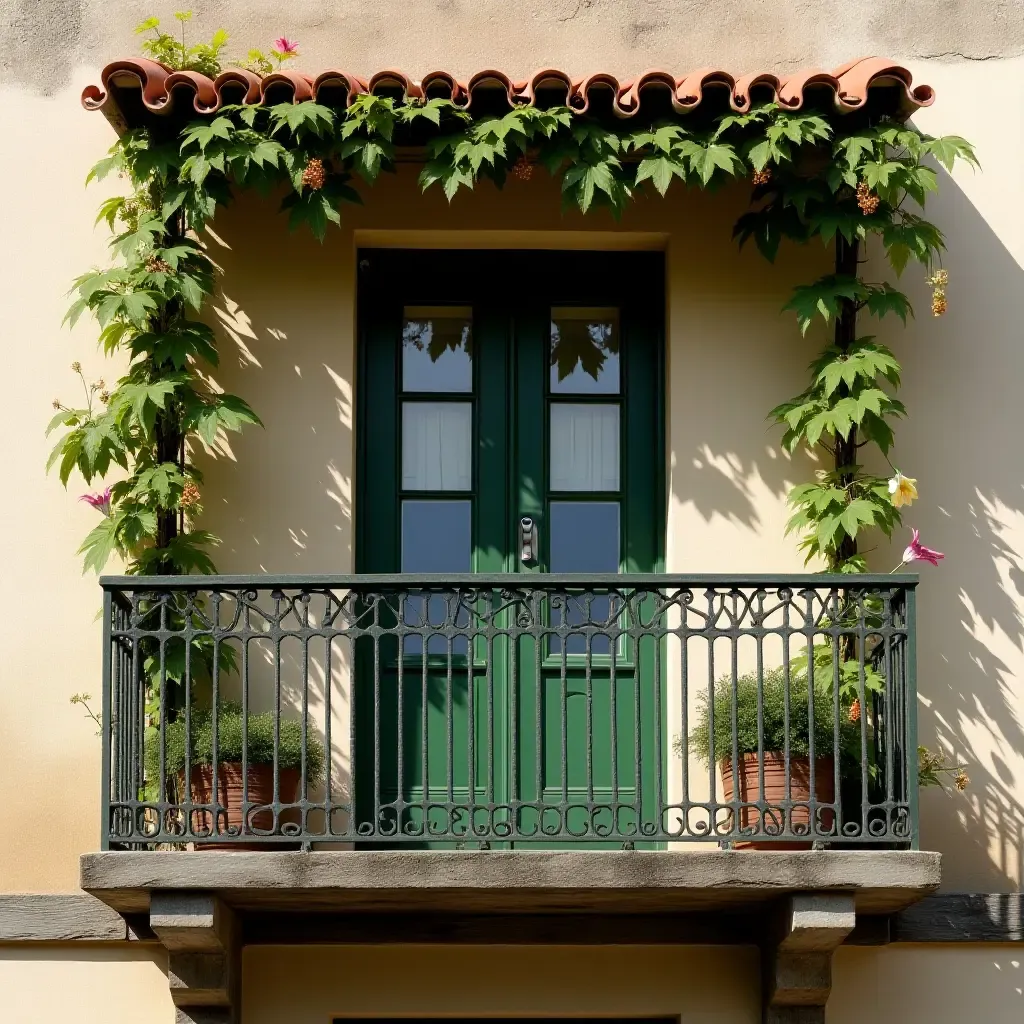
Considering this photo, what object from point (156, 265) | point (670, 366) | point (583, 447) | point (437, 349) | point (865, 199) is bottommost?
point (583, 447)

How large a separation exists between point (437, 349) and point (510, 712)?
66.2 inches

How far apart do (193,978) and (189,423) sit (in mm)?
2260

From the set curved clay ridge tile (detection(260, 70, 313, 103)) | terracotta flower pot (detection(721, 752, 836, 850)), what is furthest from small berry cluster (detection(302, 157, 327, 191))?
terracotta flower pot (detection(721, 752, 836, 850))

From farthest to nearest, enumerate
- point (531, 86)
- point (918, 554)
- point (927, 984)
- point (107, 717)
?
1. point (531, 86)
2. point (927, 984)
3. point (918, 554)
4. point (107, 717)

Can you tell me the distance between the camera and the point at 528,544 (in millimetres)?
9281

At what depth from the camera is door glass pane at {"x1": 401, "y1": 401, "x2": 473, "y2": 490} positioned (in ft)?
31.0

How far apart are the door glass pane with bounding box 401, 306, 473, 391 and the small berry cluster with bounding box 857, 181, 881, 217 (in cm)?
184

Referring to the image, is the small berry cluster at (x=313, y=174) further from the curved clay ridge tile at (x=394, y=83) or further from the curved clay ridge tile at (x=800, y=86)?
the curved clay ridge tile at (x=800, y=86)

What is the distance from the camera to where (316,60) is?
→ 963 cm

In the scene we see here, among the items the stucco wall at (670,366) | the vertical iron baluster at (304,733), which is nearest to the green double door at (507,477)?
the stucco wall at (670,366)

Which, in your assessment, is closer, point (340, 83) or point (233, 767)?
point (233, 767)

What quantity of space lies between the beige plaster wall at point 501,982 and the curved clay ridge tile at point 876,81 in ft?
11.5

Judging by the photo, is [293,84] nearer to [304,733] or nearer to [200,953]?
[304,733]

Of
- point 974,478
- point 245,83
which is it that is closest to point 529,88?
point 245,83
